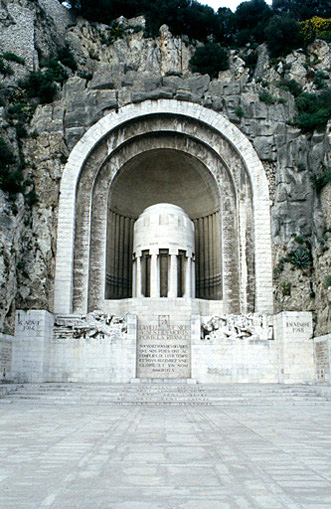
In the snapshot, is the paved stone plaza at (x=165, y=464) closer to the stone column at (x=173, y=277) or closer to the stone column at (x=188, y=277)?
the stone column at (x=173, y=277)

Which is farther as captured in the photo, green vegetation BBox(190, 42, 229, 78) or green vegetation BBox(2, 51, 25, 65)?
green vegetation BBox(190, 42, 229, 78)

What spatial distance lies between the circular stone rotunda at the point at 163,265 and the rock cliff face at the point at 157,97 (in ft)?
1.95

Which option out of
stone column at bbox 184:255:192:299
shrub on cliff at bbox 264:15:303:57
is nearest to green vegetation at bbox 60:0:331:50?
shrub on cliff at bbox 264:15:303:57

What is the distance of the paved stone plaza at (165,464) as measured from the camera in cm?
357

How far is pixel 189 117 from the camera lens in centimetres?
2391

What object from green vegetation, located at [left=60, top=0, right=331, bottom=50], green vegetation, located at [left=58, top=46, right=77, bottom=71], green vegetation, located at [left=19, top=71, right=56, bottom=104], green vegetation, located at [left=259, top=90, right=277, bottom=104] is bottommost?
green vegetation, located at [left=259, top=90, right=277, bottom=104]

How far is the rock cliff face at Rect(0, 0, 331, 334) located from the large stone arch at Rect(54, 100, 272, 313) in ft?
1.21

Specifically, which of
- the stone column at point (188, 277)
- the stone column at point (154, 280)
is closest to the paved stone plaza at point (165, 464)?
the stone column at point (154, 280)

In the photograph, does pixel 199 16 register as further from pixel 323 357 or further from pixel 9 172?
pixel 323 357

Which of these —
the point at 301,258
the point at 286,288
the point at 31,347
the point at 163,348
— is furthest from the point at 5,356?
the point at 301,258

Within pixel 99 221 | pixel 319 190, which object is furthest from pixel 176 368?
pixel 319 190

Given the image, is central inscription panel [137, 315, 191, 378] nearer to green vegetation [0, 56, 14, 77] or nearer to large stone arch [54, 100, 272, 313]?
large stone arch [54, 100, 272, 313]

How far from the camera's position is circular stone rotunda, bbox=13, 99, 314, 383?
1912 centimetres

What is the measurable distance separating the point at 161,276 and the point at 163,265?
1.94 ft
